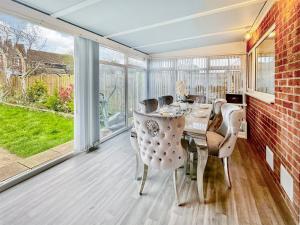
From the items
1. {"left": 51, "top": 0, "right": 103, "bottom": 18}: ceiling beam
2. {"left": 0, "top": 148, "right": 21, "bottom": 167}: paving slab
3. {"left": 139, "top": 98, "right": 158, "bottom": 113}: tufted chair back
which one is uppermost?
{"left": 51, "top": 0, "right": 103, "bottom": 18}: ceiling beam

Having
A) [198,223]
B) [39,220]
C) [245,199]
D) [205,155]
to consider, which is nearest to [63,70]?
[39,220]

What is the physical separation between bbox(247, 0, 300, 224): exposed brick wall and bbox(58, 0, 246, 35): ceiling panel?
839 mm

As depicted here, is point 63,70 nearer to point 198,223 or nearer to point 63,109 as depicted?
point 63,109

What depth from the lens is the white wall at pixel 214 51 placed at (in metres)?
5.24

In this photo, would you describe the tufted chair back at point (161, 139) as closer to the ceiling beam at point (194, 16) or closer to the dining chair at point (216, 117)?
the dining chair at point (216, 117)

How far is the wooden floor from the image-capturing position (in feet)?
6.00

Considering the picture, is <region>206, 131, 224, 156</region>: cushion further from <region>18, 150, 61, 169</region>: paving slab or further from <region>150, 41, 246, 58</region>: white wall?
<region>150, 41, 246, 58</region>: white wall

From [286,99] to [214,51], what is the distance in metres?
3.74

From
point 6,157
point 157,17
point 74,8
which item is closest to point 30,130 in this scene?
point 6,157

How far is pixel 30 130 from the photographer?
303 centimetres

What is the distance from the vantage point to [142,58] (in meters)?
6.09

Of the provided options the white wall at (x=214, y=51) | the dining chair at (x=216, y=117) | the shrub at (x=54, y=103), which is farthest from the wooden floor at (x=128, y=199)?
the white wall at (x=214, y=51)

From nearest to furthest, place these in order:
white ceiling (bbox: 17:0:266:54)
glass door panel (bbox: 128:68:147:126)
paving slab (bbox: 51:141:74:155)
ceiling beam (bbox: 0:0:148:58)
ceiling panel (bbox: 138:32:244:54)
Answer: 1. ceiling beam (bbox: 0:0:148:58)
2. white ceiling (bbox: 17:0:266:54)
3. paving slab (bbox: 51:141:74:155)
4. ceiling panel (bbox: 138:32:244:54)
5. glass door panel (bbox: 128:68:147:126)

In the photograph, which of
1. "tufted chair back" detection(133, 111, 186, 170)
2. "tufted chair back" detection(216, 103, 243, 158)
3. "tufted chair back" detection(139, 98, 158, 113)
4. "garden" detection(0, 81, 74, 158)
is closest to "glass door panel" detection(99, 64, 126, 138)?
"garden" detection(0, 81, 74, 158)
